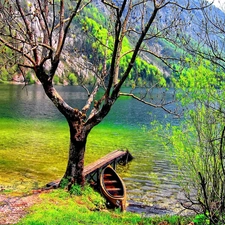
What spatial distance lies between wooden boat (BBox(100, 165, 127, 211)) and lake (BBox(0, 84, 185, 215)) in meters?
1.07

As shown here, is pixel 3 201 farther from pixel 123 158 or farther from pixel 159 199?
pixel 123 158

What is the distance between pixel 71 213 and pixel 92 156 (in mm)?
18647

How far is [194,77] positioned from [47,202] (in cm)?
889

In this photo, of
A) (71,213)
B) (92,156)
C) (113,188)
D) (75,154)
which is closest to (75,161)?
(75,154)

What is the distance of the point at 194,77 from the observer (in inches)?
610

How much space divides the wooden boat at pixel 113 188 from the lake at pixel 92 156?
3.51 feet

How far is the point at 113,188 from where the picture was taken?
19891 millimetres

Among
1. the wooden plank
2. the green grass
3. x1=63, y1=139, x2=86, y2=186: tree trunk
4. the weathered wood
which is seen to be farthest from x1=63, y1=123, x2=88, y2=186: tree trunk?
the wooden plank

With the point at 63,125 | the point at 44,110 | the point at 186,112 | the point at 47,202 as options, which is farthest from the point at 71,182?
the point at 44,110

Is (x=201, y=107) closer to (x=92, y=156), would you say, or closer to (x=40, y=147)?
(x=92, y=156)

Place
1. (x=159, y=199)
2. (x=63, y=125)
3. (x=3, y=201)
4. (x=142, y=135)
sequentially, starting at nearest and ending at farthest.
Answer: (x=3, y=201) < (x=159, y=199) < (x=142, y=135) < (x=63, y=125)

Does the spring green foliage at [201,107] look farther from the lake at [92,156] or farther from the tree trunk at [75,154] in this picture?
the tree trunk at [75,154]

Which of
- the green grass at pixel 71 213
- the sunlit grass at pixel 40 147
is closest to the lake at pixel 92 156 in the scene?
the sunlit grass at pixel 40 147

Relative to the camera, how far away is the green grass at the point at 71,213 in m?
11.4
